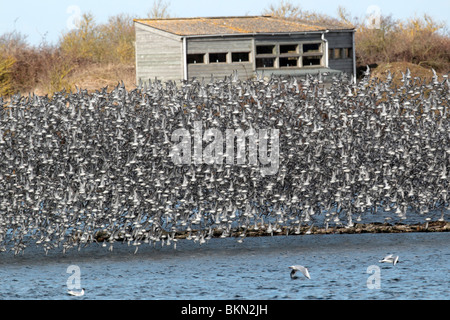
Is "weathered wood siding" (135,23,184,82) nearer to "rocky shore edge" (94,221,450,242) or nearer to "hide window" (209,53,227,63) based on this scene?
"hide window" (209,53,227,63)

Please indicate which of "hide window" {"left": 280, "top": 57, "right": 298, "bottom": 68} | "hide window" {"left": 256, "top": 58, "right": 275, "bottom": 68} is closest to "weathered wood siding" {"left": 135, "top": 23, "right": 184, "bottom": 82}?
"hide window" {"left": 256, "top": 58, "right": 275, "bottom": 68}

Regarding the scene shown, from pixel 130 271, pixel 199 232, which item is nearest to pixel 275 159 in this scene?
pixel 199 232

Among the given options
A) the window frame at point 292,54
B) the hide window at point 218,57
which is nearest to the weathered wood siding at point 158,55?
the hide window at point 218,57

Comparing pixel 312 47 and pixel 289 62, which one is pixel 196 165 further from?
pixel 312 47

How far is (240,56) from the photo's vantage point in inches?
1409

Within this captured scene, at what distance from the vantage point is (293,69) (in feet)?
116

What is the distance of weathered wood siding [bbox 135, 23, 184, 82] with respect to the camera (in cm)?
3469

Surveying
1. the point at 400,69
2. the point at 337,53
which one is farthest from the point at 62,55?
the point at 400,69

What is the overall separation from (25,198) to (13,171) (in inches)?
25.3

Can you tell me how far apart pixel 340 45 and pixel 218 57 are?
7.26 meters

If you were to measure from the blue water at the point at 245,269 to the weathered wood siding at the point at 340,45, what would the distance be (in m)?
25.6

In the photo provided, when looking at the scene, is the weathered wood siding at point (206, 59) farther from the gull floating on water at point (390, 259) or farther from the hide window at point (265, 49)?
the gull floating on water at point (390, 259)

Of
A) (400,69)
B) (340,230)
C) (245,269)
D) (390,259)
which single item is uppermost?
(400,69)
